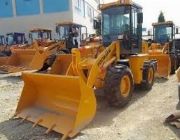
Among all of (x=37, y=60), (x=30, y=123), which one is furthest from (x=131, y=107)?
(x=37, y=60)

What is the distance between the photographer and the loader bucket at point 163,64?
1121cm

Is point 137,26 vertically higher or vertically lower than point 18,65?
higher

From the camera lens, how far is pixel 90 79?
258 inches

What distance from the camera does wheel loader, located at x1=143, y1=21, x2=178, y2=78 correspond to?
37.3 feet

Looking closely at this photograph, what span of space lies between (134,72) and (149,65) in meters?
1.18

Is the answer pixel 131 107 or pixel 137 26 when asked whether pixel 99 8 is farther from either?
pixel 131 107

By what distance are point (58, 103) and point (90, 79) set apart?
0.79 m

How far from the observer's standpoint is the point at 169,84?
10039 mm

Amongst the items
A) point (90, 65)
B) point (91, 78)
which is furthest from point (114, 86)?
point (90, 65)

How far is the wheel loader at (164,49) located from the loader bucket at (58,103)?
18.5ft

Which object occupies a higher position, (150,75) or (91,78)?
(91,78)

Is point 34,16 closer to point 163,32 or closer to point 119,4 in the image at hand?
point 163,32

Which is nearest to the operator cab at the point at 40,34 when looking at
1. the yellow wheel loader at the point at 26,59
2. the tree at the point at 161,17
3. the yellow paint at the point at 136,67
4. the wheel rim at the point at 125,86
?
the yellow wheel loader at the point at 26,59

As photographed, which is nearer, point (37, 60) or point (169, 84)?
point (169, 84)
